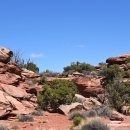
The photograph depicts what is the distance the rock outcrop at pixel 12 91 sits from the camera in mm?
21828

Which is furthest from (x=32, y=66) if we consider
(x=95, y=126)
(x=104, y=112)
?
(x=95, y=126)

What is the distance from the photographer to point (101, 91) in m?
36.3

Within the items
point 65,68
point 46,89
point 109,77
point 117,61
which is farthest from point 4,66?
point 65,68

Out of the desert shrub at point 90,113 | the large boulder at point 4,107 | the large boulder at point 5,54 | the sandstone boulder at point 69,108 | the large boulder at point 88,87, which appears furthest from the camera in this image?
the large boulder at point 88,87

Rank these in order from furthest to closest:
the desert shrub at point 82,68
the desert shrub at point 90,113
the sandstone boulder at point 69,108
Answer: the desert shrub at point 82,68
the sandstone boulder at point 69,108
the desert shrub at point 90,113

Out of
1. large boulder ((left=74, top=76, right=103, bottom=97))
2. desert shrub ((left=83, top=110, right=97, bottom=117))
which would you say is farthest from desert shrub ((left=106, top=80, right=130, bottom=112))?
desert shrub ((left=83, top=110, right=97, bottom=117))

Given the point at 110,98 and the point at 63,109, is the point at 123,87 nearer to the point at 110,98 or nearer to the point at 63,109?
the point at 110,98

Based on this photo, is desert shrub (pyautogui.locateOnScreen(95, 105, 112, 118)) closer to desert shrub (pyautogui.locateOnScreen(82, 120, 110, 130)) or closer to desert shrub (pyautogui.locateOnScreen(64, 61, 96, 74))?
desert shrub (pyautogui.locateOnScreen(82, 120, 110, 130))

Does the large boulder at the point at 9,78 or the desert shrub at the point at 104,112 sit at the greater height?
the large boulder at the point at 9,78

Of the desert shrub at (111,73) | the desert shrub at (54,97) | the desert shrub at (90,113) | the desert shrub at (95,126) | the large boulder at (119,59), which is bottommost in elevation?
the desert shrub at (95,126)

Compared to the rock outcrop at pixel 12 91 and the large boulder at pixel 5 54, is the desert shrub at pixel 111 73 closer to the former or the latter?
the rock outcrop at pixel 12 91

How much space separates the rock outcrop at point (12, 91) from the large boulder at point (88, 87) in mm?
5905

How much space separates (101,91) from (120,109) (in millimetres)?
7641

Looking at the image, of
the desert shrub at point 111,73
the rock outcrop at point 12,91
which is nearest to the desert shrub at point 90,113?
the rock outcrop at point 12,91
